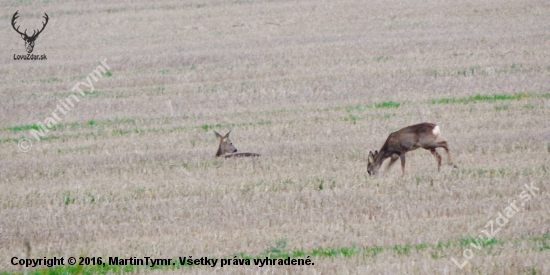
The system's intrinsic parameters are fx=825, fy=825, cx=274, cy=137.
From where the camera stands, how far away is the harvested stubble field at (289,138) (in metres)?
8.22

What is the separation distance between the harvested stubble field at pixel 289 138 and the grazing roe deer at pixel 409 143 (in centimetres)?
27

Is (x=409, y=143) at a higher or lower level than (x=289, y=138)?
lower

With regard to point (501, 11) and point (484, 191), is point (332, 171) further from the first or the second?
point (501, 11)

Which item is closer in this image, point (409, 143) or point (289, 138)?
point (409, 143)

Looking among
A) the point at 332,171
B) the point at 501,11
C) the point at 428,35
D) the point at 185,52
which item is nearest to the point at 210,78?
the point at 185,52

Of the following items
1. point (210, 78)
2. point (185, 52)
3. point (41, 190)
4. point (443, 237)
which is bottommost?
point (443, 237)

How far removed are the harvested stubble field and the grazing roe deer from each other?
0.88 ft

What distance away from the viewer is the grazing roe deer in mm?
11828

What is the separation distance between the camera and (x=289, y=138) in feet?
47.7

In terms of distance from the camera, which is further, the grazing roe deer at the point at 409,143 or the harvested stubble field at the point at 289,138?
the grazing roe deer at the point at 409,143

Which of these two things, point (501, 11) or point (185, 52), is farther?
point (501, 11)

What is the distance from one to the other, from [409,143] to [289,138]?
9.96 feet

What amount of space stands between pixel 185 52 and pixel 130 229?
640 inches

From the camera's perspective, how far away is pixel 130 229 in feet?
30.0
